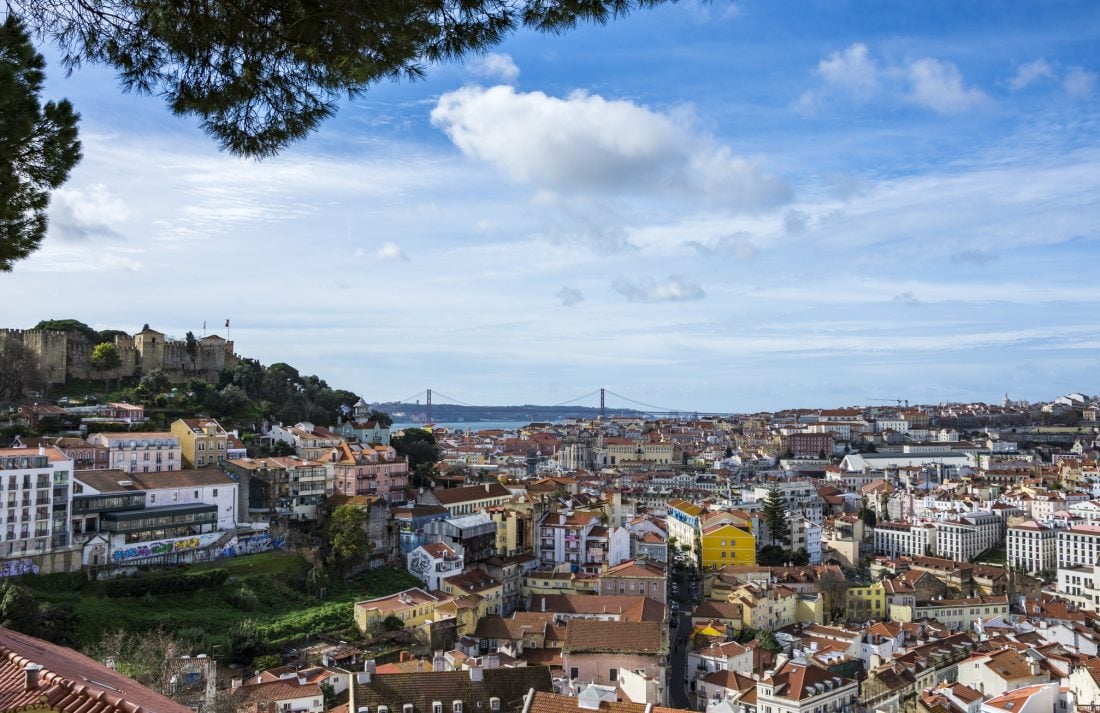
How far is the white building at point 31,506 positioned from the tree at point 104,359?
1417 cm

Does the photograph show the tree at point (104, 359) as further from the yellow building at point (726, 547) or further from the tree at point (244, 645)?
the yellow building at point (726, 547)

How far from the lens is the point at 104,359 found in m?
32.8

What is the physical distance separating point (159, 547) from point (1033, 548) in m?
32.4

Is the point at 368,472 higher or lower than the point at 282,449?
lower

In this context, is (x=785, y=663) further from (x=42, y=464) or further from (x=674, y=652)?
(x=42, y=464)

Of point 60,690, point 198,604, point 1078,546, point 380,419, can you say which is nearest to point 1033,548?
point 1078,546

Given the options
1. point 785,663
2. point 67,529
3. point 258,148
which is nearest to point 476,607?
point 785,663

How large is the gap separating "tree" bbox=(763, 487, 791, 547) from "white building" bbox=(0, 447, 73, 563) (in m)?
24.1

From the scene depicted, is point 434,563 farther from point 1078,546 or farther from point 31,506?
point 1078,546

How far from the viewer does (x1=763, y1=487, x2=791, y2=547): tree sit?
3383 centimetres

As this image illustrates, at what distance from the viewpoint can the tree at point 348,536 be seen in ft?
72.6

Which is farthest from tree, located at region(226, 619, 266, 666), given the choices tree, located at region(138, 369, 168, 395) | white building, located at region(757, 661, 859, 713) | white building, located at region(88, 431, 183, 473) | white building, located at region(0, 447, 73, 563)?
tree, located at region(138, 369, 168, 395)

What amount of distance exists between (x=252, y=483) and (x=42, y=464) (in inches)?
235

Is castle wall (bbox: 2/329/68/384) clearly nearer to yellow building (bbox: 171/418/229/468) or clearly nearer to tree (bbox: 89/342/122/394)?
tree (bbox: 89/342/122/394)
